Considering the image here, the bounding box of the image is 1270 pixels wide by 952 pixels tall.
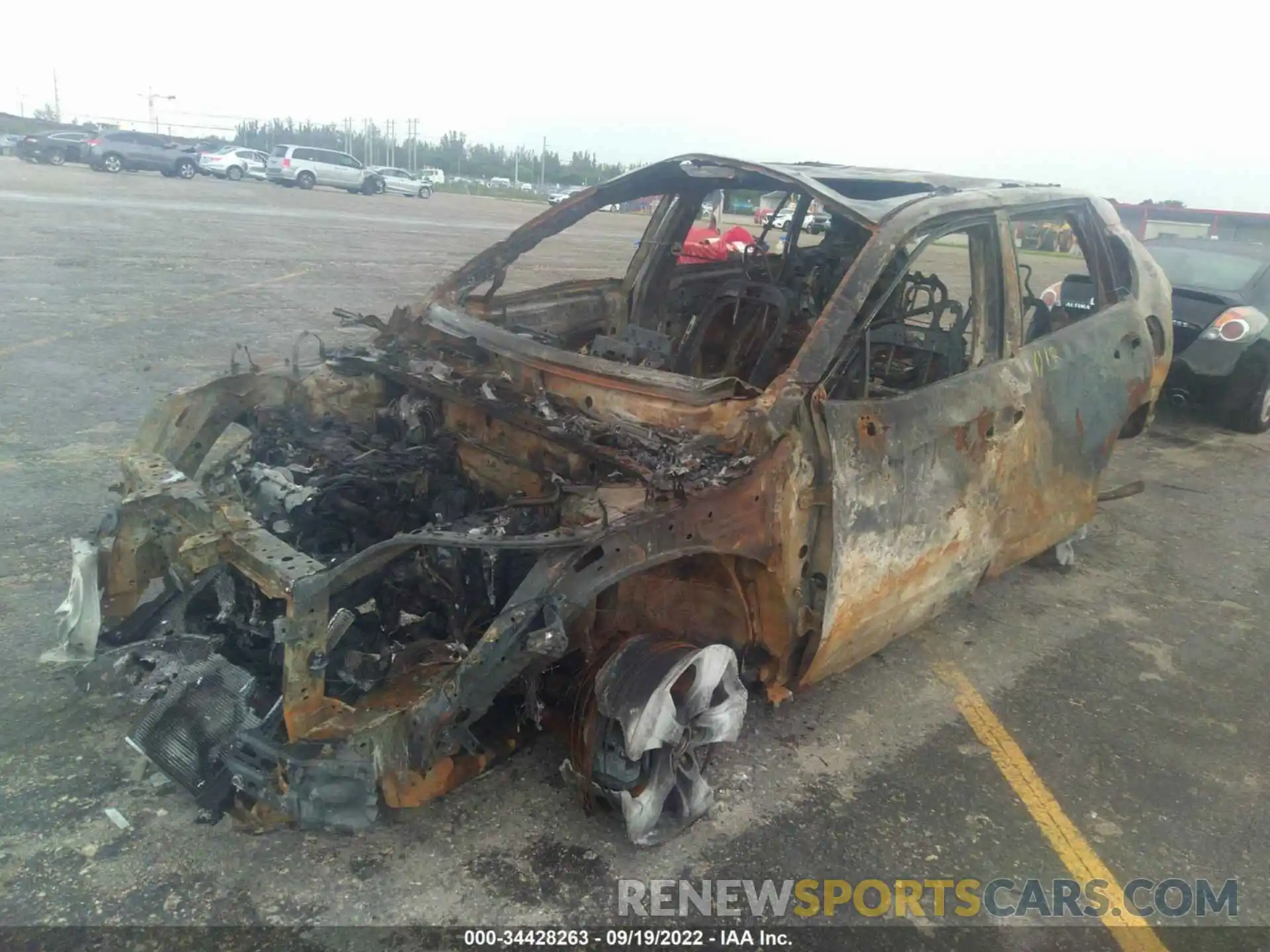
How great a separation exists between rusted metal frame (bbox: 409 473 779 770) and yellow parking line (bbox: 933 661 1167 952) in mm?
1306

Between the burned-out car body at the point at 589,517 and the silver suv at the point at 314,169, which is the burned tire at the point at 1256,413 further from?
the silver suv at the point at 314,169

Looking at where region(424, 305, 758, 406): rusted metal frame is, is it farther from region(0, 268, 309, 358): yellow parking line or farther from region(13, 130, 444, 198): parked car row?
region(13, 130, 444, 198): parked car row

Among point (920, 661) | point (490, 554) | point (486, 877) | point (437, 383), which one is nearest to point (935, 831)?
point (920, 661)

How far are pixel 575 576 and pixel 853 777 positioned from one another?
53.3 inches

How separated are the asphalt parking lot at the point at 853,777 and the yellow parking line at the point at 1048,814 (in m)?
0.01

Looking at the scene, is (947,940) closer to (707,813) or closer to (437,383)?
(707,813)

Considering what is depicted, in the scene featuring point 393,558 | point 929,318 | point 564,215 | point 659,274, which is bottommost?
point 393,558

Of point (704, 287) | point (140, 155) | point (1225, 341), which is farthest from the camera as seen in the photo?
point (140, 155)

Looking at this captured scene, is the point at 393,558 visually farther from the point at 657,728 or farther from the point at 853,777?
the point at 853,777

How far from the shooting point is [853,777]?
129 inches

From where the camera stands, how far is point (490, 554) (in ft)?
9.74

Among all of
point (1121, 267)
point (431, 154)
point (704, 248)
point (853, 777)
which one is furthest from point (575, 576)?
point (431, 154)

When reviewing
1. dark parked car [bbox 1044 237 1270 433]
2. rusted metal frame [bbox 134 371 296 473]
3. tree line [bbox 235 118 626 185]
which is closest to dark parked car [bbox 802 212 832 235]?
rusted metal frame [bbox 134 371 296 473]

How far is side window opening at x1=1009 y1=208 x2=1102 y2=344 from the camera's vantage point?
13.7 feet
